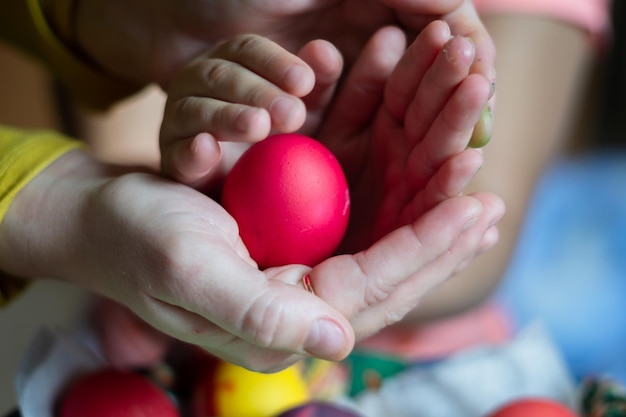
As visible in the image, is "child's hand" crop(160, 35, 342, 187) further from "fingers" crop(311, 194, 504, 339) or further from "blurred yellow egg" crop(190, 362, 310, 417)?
"blurred yellow egg" crop(190, 362, 310, 417)

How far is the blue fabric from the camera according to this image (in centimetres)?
104

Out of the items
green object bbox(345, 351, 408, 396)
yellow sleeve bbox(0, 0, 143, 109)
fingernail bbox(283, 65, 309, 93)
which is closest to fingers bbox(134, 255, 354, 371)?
fingernail bbox(283, 65, 309, 93)

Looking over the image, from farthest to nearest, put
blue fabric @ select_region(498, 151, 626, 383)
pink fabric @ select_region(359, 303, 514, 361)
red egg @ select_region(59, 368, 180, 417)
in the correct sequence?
blue fabric @ select_region(498, 151, 626, 383) → pink fabric @ select_region(359, 303, 514, 361) → red egg @ select_region(59, 368, 180, 417)

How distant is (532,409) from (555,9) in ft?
2.04

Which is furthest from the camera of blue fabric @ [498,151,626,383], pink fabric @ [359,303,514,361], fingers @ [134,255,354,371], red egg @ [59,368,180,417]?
blue fabric @ [498,151,626,383]

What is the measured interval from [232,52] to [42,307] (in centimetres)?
37

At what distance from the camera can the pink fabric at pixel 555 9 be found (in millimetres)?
1027

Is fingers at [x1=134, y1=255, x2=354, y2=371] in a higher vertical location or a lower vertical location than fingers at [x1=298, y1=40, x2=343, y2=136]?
lower

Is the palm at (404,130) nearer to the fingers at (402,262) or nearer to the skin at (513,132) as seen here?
the fingers at (402,262)

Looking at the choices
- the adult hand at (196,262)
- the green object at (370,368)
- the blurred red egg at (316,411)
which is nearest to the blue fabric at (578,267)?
the green object at (370,368)

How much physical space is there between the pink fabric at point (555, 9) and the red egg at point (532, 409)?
0.58 meters

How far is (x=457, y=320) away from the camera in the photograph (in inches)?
39.0

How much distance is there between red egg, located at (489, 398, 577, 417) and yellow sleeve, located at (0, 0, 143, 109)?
0.58 meters

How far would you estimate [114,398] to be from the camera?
0.64m
